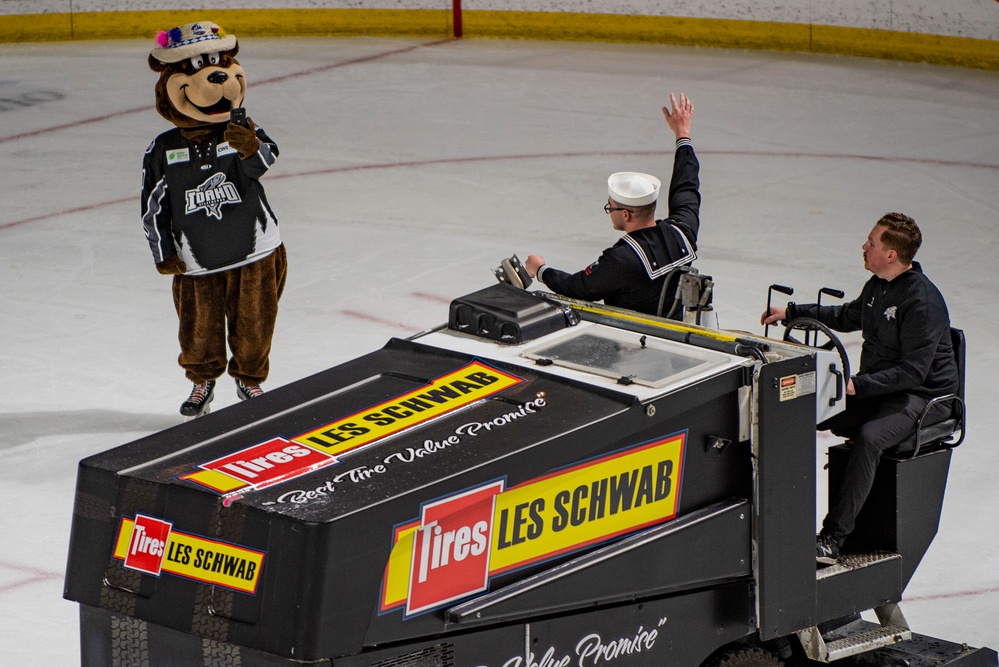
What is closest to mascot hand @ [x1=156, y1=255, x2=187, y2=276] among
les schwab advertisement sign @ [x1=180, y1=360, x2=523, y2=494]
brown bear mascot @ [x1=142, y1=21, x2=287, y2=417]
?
brown bear mascot @ [x1=142, y1=21, x2=287, y2=417]

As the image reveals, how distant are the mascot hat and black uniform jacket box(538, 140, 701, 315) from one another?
174cm

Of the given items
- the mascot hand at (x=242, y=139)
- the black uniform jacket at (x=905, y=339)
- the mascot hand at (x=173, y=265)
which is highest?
the mascot hand at (x=242, y=139)

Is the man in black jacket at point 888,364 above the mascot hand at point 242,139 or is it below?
below

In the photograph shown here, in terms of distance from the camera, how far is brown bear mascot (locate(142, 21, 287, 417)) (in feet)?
16.5

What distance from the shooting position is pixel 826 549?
11.3 ft

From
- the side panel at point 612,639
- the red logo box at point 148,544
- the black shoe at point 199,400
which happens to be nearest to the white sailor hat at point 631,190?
the side panel at point 612,639

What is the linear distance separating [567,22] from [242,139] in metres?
6.91

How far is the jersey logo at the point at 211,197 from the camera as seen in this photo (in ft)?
16.5

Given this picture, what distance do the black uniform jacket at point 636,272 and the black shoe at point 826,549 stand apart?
615 mm

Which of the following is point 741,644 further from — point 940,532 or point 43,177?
point 43,177

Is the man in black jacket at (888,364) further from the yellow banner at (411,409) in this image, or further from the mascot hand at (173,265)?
the mascot hand at (173,265)

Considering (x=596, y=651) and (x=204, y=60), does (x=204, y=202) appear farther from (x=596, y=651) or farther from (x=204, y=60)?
(x=596, y=651)

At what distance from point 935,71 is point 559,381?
811cm

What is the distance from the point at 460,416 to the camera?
9.50 ft
